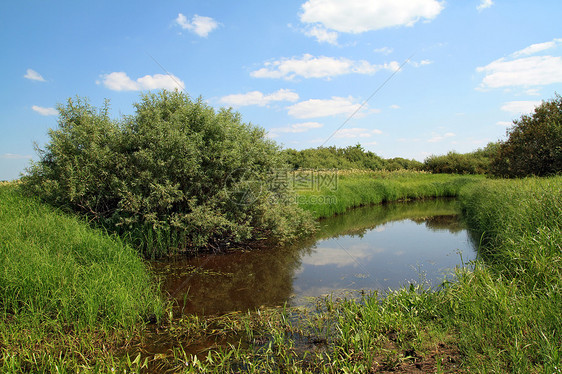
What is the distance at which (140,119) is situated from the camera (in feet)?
30.8

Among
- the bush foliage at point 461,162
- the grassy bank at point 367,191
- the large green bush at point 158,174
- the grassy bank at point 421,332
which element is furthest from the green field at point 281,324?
the bush foliage at point 461,162

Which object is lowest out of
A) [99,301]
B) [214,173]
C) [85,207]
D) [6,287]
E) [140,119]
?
[99,301]

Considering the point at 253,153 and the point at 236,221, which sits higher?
the point at 253,153

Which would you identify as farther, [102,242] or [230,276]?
[230,276]

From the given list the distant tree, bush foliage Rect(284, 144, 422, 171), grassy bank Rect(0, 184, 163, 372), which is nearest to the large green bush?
grassy bank Rect(0, 184, 163, 372)

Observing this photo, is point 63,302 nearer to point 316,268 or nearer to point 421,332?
point 421,332

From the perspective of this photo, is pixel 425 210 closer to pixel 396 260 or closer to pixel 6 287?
pixel 396 260

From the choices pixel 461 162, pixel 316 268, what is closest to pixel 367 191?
pixel 316 268

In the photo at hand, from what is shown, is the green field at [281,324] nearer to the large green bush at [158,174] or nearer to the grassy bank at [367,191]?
the large green bush at [158,174]

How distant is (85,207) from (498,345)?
967cm

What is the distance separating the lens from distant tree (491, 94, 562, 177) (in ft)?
58.8

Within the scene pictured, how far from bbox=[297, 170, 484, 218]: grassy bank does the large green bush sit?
573 centimetres

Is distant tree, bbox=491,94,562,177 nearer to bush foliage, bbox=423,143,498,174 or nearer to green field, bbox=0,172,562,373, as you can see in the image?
green field, bbox=0,172,562,373

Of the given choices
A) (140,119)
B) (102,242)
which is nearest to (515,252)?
(102,242)
